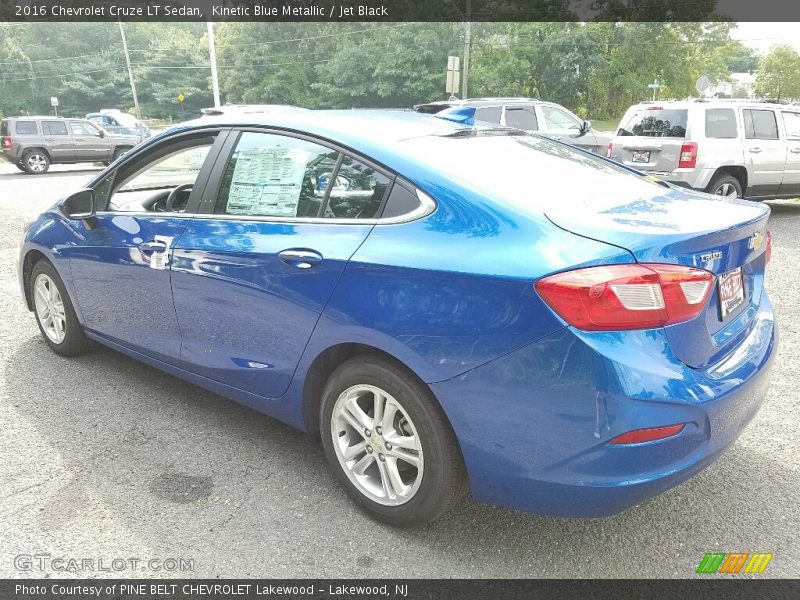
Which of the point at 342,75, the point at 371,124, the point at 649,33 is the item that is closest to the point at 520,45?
the point at 649,33

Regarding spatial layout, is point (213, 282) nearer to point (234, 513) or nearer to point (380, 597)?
point (234, 513)

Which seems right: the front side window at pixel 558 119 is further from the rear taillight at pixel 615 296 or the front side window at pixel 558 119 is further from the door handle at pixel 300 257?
the rear taillight at pixel 615 296

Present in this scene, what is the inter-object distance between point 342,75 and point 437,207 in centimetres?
4719

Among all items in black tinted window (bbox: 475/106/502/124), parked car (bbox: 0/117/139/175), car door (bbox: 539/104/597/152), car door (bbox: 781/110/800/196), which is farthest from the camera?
parked car (bbox: 0/117/139/175)

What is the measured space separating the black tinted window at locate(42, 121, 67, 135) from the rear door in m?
18.8

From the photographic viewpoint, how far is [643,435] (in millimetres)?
1894

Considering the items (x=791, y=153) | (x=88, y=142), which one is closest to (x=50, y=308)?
(x=791, y=153)

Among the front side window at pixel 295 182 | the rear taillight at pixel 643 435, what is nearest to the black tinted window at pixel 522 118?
the front side window at pixel 295 182

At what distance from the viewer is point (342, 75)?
152ft

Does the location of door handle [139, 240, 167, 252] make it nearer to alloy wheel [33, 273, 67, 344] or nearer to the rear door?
alloy wheel [33, 273, 67, 344]

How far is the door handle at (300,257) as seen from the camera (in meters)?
2.46

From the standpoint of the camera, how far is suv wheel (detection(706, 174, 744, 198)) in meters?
9.22

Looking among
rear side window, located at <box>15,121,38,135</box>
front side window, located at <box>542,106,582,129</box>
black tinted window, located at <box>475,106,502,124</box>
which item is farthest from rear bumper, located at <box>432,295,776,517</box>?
rear side window, located at <box>15,121,38,135</box>

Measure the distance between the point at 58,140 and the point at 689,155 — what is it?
19.9 m
